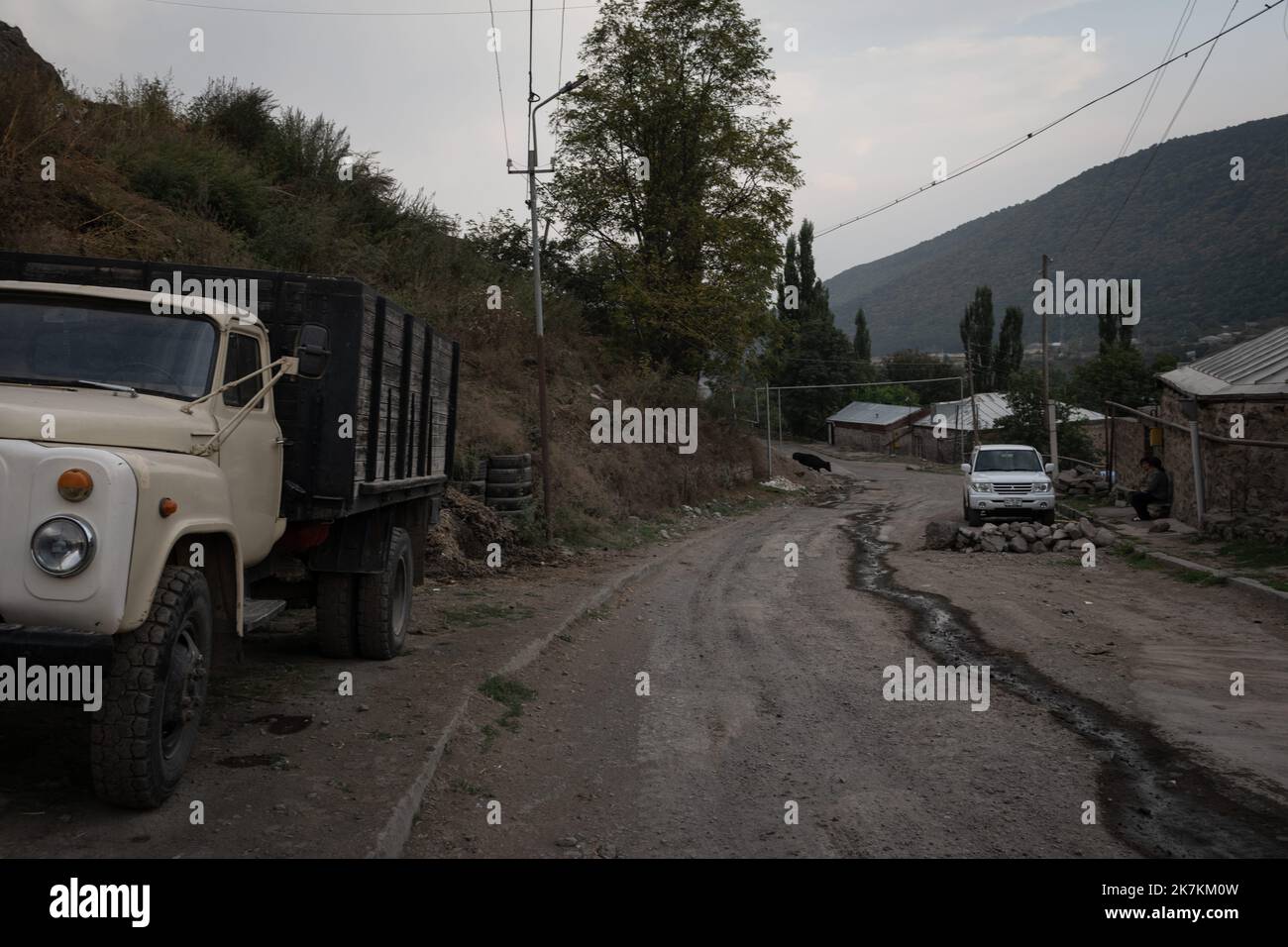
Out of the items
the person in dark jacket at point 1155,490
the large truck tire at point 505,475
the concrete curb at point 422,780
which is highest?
the large truck tire at point 505,475

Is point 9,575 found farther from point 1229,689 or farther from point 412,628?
point 1229,689

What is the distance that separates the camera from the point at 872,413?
81188mm

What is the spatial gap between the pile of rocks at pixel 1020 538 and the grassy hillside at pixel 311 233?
268 inches

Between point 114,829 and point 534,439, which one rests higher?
point 534,439

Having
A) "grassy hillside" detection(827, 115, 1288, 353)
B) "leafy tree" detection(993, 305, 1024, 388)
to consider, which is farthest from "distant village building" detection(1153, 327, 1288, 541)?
"grassy hillside" detection(827, 115, 1288, 353)

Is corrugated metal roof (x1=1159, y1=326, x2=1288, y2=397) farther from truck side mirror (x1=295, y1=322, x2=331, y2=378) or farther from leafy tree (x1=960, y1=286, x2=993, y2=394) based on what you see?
leafy tree (x1=960, y1=286, x2=993, y2=394)

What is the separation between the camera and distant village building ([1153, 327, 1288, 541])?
15.8 meters

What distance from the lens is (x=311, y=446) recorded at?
650cm

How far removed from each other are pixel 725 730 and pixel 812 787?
1.28 meters

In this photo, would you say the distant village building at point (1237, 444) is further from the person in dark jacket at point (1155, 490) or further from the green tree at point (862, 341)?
the green tree at point (862, 341)

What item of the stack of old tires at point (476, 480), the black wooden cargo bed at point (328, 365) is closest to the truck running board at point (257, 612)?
the black wooden cargo bed at point (328, 365)

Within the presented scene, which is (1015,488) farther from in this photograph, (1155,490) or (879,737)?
(879,737)

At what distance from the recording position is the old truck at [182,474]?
13.0ft

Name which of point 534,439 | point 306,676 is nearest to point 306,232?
point 534,439
